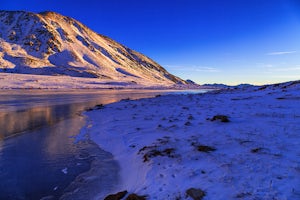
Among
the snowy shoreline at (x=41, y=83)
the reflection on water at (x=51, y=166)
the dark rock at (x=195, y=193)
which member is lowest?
the reflection on water at (x=51, y=166)

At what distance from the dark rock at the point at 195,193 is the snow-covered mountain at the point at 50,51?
12508cm

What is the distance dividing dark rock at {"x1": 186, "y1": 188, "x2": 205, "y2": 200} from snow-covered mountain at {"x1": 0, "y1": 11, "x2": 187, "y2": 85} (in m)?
125

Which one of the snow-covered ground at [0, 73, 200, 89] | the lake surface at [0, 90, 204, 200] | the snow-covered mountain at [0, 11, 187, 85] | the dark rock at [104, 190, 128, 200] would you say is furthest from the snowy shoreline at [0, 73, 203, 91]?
the dark rock at [104, 190, 128, 200]

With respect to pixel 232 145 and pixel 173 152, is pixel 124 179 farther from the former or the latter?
pixel 232 145

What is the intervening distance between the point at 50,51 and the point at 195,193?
168 m

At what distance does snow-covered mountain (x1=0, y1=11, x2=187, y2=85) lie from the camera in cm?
12519

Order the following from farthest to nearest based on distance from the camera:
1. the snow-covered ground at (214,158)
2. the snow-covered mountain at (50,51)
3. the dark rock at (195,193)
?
the snow-covered mountain at (50,51)
the snow-covered ground at (214,158)
the dark rock at (195,193)

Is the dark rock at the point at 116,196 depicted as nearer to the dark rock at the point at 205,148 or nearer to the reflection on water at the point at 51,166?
the reflection on water at the point at 51,166

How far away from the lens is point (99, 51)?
187 metres

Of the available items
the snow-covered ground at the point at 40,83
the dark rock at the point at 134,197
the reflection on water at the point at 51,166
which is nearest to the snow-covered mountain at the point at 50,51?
the snow-covered ground at the point at 40,83

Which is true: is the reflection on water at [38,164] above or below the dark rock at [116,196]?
below

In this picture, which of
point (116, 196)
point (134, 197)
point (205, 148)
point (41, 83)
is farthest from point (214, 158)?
point (41, 83)

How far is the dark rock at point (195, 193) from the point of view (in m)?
4.84

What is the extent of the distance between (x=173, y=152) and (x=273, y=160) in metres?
3.15
